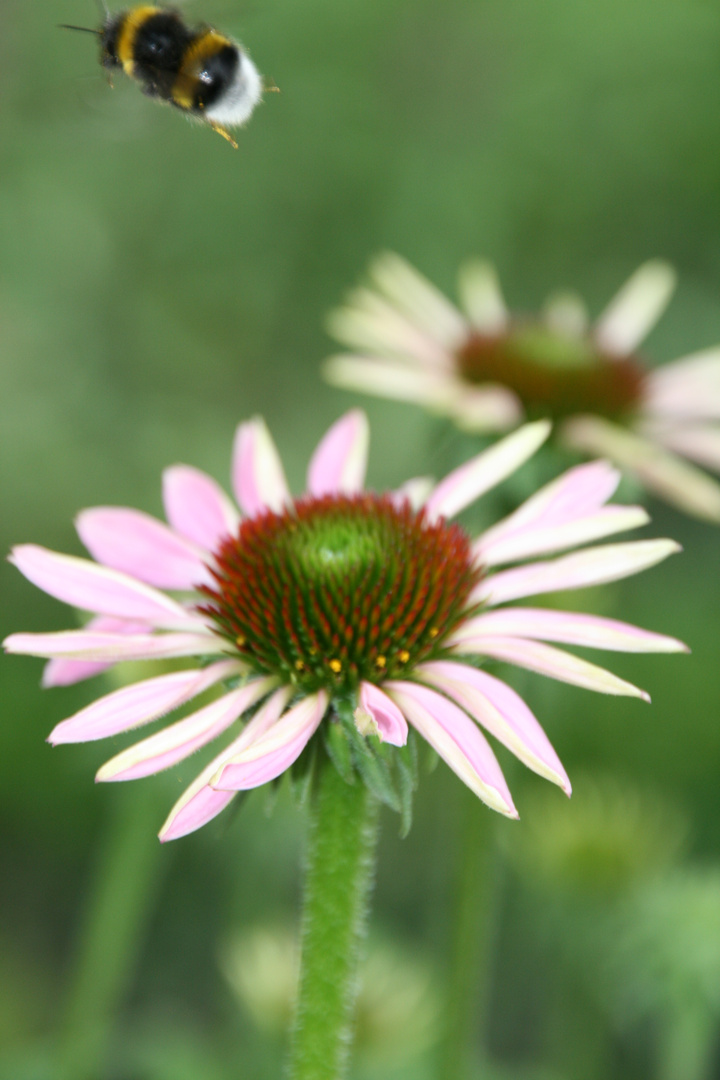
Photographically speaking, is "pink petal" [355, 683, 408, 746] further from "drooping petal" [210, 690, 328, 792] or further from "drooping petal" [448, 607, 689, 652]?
"drooping petal" [448, 607, 689, 652]

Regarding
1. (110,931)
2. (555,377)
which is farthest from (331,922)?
(555,377)

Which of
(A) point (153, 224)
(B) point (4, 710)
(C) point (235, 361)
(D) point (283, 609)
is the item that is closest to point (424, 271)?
(C) point (235, 361)

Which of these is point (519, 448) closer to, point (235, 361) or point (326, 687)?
point (326, 687)

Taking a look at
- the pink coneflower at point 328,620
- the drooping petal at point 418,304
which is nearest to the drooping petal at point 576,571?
the pink coneflower at point 328,620

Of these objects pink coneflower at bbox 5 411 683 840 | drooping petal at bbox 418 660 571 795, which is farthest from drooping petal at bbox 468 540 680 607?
drooping petal at bbox 418 660 571 795

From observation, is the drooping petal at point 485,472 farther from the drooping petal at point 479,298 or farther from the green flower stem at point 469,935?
the drooping petal at point 479,298

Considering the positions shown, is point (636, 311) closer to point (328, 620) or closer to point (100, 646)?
point (328, 620)
